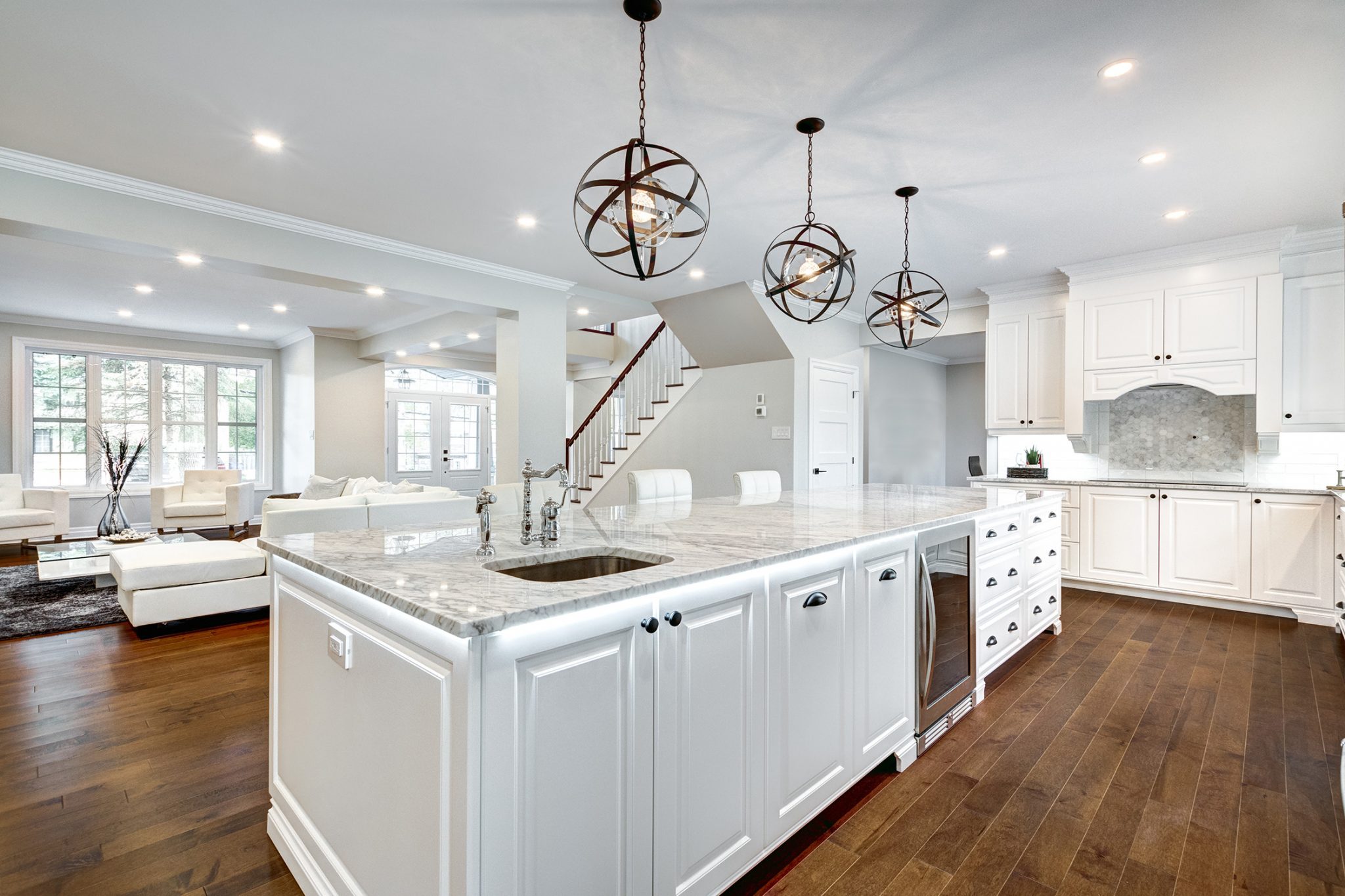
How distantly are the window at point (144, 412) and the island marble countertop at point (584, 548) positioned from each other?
27.2ft

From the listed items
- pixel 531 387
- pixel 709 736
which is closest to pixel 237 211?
pixel 531 387

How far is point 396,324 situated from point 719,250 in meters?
4.64

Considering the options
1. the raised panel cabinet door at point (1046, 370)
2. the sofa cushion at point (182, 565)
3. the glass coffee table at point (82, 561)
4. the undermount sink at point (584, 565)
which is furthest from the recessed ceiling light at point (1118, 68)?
the glass coffee table at point (82, 561)

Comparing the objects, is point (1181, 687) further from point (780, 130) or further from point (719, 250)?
point (719, 250)

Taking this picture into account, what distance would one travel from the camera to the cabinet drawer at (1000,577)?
282cm

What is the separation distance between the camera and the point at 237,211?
3.87 metres

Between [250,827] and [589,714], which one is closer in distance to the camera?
[589,714]

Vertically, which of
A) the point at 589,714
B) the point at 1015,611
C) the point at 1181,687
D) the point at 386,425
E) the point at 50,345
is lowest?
the point at 1181,687

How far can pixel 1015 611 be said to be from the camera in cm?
327

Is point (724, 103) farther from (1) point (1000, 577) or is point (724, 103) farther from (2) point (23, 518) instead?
(2) point (23, 518)

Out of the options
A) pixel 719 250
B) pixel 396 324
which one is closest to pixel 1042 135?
pixel 719 250

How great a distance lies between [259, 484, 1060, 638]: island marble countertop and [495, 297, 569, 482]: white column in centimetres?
263

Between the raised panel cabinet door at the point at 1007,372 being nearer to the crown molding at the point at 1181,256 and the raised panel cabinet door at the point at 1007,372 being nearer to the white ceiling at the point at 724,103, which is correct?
the crown molding at the point at 1181,256

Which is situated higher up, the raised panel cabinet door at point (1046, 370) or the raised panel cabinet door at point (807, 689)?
the raised panel cabinet door at point (1046, 370)
